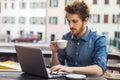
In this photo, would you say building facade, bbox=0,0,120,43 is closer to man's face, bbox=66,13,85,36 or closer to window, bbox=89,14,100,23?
window, bbox=89,14,100,23

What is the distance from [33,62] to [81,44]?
52 cm

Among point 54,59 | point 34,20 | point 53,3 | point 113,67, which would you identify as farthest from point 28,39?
point 54,59

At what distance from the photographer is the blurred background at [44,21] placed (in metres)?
3.85

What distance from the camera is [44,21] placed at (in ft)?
13.3

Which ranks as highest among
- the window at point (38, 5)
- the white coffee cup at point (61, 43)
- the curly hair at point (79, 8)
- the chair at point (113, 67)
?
the window at point (38, 5)

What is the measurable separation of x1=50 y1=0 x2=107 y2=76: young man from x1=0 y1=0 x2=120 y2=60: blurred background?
1.59 metres

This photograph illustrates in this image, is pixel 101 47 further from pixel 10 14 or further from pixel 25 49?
pixel 10 14

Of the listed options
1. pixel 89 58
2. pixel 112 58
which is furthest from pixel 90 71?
pixel 112 58

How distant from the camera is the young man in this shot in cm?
210

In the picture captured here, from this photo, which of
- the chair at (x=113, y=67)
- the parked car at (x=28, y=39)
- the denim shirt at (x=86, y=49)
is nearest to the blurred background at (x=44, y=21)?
the parked car at (x=28, y=39)

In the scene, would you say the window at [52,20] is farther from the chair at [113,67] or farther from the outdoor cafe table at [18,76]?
the outdoor cafe table at [18,76]

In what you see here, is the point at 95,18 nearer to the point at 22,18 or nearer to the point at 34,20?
A: the point at 34,20

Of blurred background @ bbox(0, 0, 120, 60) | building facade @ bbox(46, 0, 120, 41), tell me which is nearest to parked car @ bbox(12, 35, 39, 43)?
blurred background @ bbox(0, 0, 120, 60)

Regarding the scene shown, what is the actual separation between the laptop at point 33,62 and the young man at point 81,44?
0.26 m
